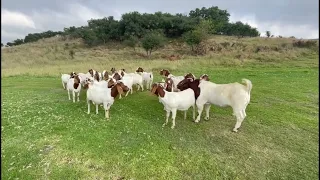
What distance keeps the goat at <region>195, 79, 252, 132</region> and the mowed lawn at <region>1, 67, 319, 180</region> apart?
92 centimetres

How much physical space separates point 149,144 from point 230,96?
4.18 metres

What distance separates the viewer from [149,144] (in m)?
11.3

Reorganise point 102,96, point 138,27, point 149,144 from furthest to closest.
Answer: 1. point 138,27
2. point 102,96
3. point 149,144

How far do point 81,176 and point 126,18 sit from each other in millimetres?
79400

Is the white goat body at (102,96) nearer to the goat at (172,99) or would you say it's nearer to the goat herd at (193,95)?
the goat herd at (193,95)

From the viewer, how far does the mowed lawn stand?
31.7 feet

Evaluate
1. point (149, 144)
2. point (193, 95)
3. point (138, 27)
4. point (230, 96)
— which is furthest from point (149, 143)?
point (138, 27)

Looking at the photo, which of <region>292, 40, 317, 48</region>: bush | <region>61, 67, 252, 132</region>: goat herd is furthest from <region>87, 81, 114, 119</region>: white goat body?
<region>292, 40, 317, 48</region>: bush

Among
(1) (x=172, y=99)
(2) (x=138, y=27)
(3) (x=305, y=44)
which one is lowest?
(1) (x=172, y=99)

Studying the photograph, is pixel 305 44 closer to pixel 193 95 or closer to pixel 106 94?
pixel 193 95

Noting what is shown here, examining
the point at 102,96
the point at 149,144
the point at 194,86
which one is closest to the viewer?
the point at 149,144

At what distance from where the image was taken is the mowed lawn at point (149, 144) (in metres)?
9.67

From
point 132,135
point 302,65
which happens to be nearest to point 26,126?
point 132,135

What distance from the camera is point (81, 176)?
30.2 feet
